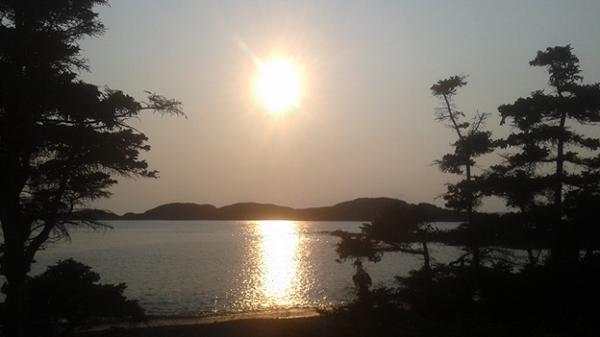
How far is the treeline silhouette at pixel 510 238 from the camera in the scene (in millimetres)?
18078

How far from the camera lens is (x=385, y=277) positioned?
53.6 m

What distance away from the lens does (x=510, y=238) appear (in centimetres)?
2656

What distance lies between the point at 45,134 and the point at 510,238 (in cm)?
2136

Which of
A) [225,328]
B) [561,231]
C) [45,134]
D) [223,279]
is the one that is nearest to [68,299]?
[45,134]

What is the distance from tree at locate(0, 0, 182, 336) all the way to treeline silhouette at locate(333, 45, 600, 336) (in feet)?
30.7

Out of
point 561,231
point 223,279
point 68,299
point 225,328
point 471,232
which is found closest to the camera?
point 68,299

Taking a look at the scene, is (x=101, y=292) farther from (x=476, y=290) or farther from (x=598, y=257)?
(x=598, y=257)

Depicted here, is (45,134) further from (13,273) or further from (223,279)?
(223,279)

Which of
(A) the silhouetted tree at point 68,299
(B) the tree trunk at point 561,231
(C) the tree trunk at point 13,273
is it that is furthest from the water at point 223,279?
(C) the tree trunk at point 13,273

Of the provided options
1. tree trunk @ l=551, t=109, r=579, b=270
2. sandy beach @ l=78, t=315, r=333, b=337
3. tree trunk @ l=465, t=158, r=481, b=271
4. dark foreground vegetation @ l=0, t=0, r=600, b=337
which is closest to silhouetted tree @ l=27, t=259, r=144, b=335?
dark foreground vegetation @ l=0, t=0, r=600, b=337

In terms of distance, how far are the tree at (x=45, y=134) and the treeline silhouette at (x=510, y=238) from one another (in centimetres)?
937

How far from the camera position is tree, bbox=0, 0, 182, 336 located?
47.6ft

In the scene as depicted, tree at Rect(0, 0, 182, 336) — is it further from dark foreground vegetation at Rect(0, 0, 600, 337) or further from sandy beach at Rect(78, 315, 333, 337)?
sandy beach at Rect(78, 315, 333, 337)

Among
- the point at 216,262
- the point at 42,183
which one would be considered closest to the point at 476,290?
the point at 42,183
